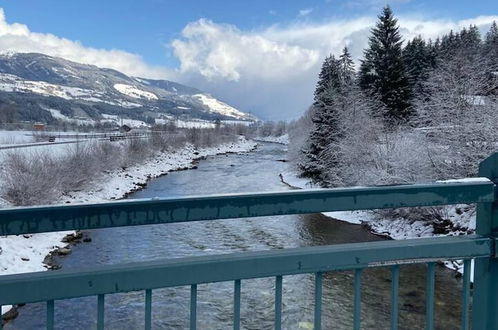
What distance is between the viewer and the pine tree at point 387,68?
38062 mm

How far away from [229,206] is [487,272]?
5.14 feet

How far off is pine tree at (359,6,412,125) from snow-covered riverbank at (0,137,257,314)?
2195 centimetres

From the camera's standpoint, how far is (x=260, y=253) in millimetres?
2088

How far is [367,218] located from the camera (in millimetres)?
23062

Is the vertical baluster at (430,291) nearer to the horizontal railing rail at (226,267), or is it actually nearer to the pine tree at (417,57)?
the horizontal railing rail at (226,267)

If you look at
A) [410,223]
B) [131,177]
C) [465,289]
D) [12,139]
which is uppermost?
[12,139]

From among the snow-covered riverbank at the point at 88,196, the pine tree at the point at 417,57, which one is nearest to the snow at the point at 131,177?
the snow-covered riverbank at the point at 88,196

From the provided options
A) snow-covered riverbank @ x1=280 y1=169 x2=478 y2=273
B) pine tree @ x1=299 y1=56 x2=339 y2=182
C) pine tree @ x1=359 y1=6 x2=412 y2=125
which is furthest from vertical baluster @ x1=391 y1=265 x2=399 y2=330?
pine tree @ x1=359 y1=6 x2=412 y2=125

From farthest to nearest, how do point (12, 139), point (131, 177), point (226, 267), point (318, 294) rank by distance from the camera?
point (12, 139)
point (131, 177)
point (318, 294)
point (226, 267)

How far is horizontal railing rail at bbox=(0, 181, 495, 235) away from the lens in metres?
1.83

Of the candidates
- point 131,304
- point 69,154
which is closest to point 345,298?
point 131,304

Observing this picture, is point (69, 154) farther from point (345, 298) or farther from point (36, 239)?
point (345, 298)

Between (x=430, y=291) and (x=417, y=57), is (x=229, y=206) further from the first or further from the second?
(x=417, y=57)

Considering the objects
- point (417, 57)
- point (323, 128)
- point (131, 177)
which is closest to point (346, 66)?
point (417, 57)
